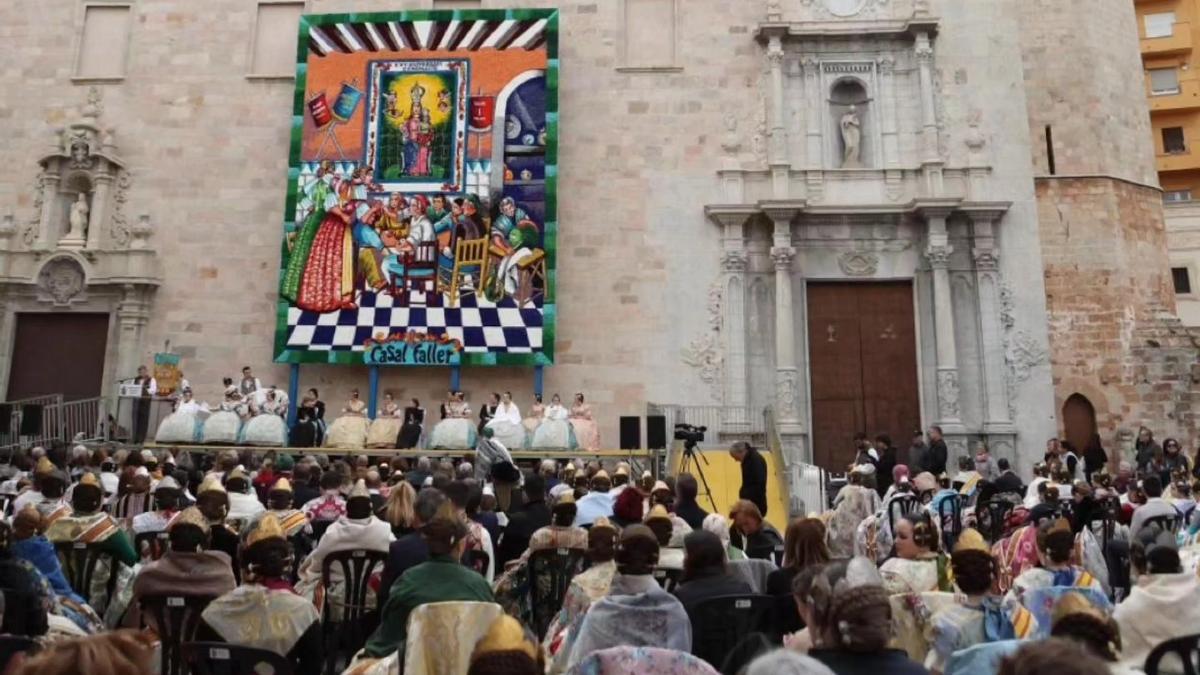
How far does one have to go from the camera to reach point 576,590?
5211 mm

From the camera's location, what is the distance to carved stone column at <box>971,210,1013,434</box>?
20.0 meters

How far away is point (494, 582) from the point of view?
6.97 m

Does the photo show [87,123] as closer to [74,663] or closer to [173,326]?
[173,326]

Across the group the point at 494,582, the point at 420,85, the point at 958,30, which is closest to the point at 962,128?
the point at 958,30

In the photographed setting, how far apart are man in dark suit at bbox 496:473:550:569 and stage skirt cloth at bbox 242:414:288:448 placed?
471 inches

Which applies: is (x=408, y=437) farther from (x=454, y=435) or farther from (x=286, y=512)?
(x=286, y=512)

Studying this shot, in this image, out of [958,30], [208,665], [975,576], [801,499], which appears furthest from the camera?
[958,30]

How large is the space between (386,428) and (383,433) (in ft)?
0.49

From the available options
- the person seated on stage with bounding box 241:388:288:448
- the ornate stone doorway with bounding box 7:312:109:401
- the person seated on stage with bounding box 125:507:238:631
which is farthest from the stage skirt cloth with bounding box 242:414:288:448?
the person seated on stage with bounding box 125:507:238:631

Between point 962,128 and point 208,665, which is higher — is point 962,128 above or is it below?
above

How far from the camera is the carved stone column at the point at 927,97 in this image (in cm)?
2139

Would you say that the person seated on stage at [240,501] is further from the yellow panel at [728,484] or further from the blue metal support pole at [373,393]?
the blue metal support pole at [373,393]

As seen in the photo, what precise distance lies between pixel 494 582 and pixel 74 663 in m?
4.89

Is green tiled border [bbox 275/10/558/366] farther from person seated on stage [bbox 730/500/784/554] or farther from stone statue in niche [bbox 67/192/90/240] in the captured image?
person seated on stage [bbox 730/500/784/554]
